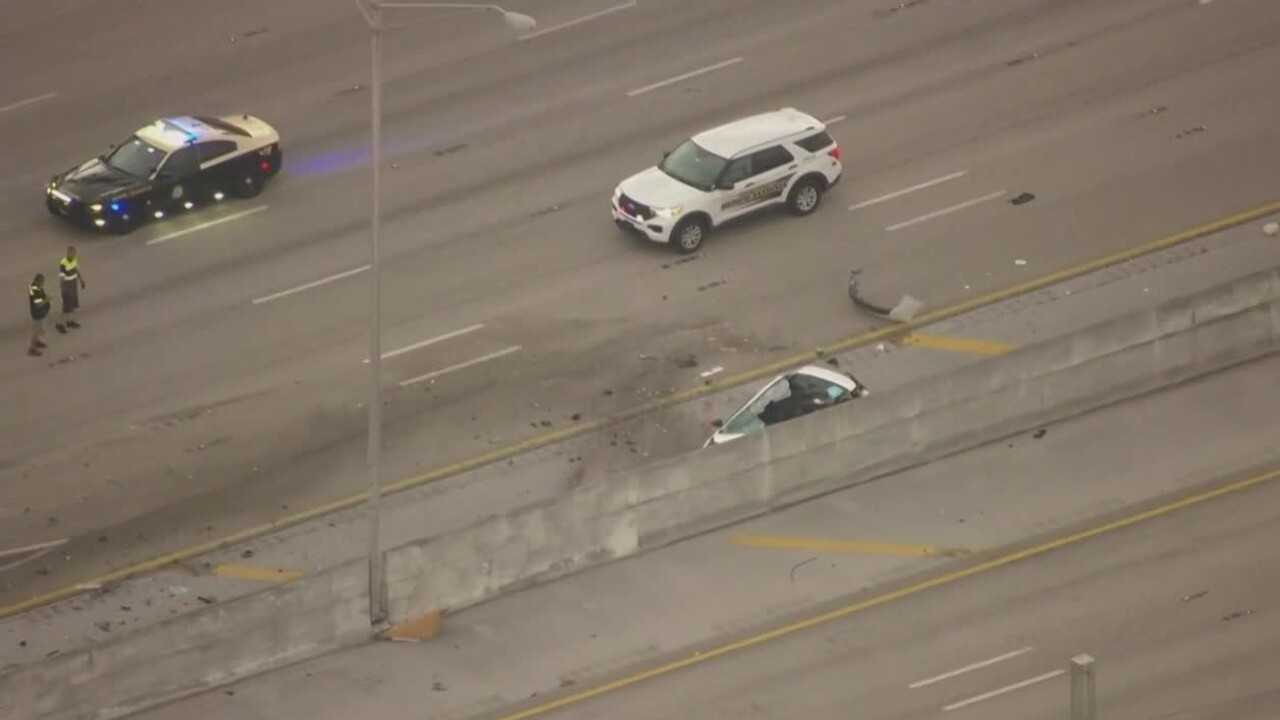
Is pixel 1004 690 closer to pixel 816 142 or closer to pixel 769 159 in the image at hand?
pixel 769 159

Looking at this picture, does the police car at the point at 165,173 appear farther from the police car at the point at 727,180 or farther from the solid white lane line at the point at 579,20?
the police car at the point at 727,180

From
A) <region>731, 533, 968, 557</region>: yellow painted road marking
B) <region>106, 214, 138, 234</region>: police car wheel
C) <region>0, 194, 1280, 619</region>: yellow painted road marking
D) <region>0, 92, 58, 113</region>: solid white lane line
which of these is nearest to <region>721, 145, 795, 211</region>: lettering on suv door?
<region>0, 194, 1280, 619</region>: yellow painted road marking

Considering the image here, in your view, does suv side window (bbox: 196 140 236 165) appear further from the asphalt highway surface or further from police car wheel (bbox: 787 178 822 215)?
police car wheel (bbox: 787 178 822 215)

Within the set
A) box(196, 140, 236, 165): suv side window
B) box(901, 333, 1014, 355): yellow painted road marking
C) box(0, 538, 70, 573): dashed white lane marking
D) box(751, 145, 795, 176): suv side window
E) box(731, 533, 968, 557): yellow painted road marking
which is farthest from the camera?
box(196, 140, 236, 165): suv side window

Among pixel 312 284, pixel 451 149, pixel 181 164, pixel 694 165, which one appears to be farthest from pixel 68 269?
pixel 694 165

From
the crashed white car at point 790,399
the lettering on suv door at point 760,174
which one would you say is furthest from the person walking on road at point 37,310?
the lettering on suv door at point 760,174

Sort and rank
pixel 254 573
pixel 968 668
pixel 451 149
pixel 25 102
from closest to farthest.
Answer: pixel 968 668, pixel 254 573, pixel 451 149, pixel 25 102

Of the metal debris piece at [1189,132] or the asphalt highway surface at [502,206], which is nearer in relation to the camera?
the asphalt highway surface at [502,206]
